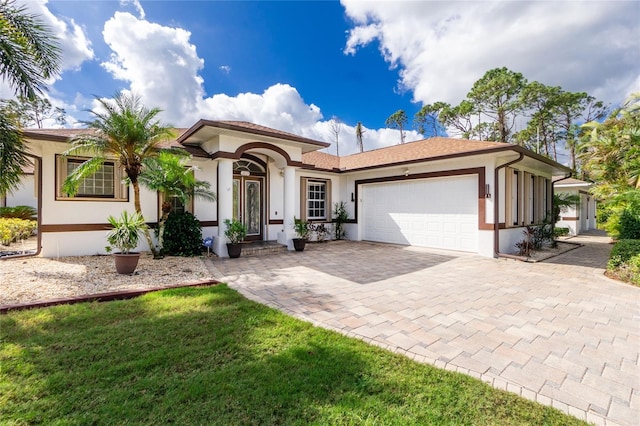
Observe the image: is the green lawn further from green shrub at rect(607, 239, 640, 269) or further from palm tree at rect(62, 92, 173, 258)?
green shrub at rect(607, 239, 640, 269)

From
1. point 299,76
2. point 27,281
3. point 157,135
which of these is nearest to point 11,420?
point 27,281

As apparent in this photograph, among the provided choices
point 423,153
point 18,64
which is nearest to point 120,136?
point 18,64

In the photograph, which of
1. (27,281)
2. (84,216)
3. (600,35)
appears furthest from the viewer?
(600,35)

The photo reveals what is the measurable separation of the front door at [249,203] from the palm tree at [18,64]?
19.1 feet

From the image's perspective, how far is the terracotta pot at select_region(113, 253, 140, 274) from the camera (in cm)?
637

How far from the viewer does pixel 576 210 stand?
17.4m

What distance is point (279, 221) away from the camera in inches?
464

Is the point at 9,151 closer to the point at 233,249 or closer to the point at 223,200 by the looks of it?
the point at 223,200

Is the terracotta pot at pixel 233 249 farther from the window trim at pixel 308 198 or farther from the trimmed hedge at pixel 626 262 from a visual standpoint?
the trimmed hedge at pixel 626 262

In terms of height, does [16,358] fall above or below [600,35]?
below

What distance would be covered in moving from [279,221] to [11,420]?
9.77 m

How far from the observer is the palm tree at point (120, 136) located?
23.3ft

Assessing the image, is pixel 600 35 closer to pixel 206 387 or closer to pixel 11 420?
pixel 206 387

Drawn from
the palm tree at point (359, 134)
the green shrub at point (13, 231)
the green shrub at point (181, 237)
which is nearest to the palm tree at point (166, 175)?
the green shrub at point (181, 237)
